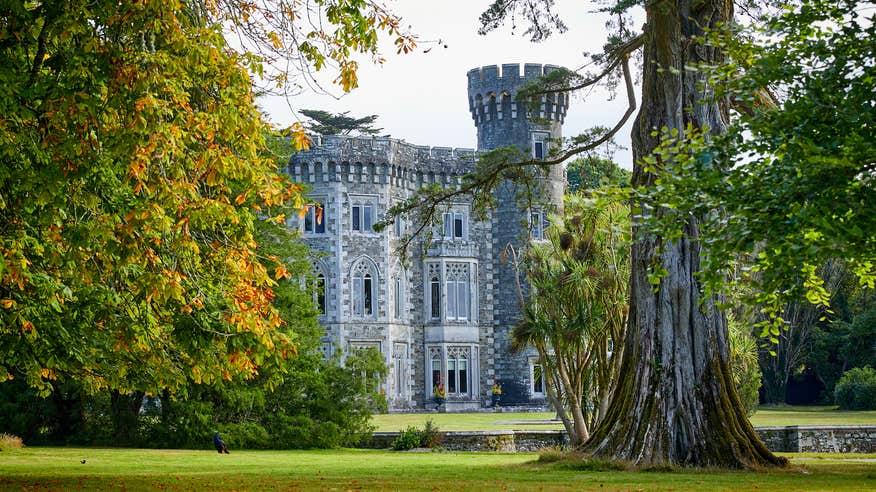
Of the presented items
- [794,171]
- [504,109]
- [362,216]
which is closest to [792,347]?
[504,109]

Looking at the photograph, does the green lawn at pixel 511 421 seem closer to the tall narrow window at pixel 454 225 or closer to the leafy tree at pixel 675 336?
the tall narrow window at pixel 454 225

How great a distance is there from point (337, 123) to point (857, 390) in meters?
32.6

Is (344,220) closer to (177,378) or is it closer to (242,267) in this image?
(177,378)

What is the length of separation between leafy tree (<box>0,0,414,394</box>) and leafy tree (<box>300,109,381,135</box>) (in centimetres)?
5027

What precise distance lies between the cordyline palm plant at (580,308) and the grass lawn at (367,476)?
4508 mm

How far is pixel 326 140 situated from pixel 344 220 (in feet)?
12.0

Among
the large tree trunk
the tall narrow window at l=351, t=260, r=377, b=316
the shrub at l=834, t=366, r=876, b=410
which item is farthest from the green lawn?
the large tree trunk

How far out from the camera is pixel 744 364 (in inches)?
1227

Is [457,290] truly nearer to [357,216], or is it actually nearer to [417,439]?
[357,216]

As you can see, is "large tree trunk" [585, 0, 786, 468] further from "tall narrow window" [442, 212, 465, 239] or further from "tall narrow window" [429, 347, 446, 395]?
"tall narrow window" [442, 212, 465, 239]

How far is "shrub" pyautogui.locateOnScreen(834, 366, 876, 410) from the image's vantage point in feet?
154

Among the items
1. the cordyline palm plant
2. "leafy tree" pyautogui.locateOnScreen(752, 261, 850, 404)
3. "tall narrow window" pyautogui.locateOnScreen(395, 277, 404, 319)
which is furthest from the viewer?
"leafy tree" pyautogui.locateOnScreen(752, 261, 850, 404)

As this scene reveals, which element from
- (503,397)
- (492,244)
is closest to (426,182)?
(492,244)

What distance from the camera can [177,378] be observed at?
1588cm
